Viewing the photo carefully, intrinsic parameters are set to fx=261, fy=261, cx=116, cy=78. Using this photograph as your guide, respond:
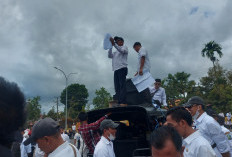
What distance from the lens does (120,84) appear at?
22.1ft

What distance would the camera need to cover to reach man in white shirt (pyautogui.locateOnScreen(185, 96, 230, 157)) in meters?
4.23

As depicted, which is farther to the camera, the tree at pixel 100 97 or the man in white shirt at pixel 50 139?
the tree at pixel 100 97

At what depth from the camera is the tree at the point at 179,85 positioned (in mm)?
54588

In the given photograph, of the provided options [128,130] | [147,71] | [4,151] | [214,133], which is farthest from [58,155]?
[147,71]

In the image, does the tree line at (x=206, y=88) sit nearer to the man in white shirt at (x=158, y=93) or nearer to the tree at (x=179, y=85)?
the tree at (x=179, y=85)

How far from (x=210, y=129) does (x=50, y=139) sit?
2742 mm

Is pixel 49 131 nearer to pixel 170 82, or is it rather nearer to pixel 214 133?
pixel 214 133

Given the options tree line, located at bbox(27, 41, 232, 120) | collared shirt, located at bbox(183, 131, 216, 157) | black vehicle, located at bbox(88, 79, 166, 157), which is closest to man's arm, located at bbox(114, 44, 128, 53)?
black vehicle, located at bbox(88, 79, 166, 157)

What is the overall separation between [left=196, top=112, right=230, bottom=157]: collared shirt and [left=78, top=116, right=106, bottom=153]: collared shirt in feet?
6.80

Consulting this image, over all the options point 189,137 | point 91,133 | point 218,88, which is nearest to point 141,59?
point 91,133

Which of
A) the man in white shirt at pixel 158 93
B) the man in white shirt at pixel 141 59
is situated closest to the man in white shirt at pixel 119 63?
the man in white shirt at pixel 141 59

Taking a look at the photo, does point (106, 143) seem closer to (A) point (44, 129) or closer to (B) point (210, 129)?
(B) point (210, 129)

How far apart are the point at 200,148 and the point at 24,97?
86.6 inches

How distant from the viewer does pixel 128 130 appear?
5.92 metres
